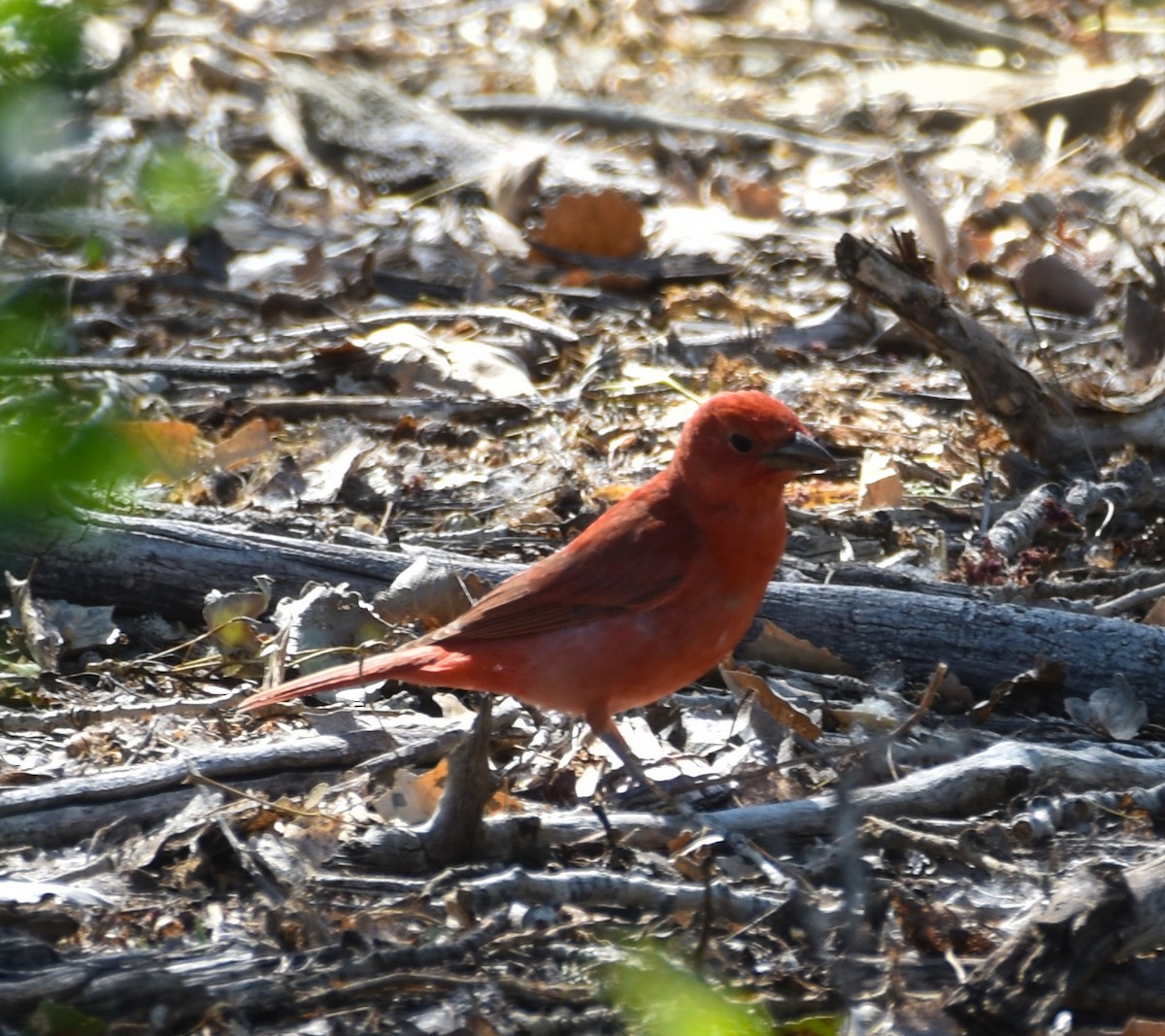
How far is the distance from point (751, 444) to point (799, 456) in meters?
0.13

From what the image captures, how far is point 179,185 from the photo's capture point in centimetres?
155

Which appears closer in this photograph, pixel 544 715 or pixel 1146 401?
pixel 544 715

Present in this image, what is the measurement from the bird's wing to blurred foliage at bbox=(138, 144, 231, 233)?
239cm

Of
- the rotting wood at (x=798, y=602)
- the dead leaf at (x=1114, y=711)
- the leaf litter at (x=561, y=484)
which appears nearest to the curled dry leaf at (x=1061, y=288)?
the leaf litter at (x=561, y=484)

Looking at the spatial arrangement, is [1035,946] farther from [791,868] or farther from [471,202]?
[471,202]

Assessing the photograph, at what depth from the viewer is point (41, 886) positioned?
3.10 meters

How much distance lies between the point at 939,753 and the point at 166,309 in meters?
4.15

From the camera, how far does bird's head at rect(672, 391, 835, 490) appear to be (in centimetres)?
404

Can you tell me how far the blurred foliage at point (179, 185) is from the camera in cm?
155

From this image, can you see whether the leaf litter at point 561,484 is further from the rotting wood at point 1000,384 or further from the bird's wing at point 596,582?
the bird's wing at point 596,582

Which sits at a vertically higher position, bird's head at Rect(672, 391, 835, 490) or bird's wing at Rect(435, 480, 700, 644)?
bird's head at Rect(672, 391, 835, 490)

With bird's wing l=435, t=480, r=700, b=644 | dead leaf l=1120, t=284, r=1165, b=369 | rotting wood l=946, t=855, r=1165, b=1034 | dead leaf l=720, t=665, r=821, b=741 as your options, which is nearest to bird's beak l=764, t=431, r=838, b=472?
bird's wing l=435, t=480, r=700, b=644

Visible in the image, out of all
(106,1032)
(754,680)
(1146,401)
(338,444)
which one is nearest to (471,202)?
(338,444)

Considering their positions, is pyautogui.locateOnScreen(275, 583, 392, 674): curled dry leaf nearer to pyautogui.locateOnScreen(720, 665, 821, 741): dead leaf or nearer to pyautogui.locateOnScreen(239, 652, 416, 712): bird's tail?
pyautogui.locateOnScreen(239, 652, 416, 712): bird's tail
